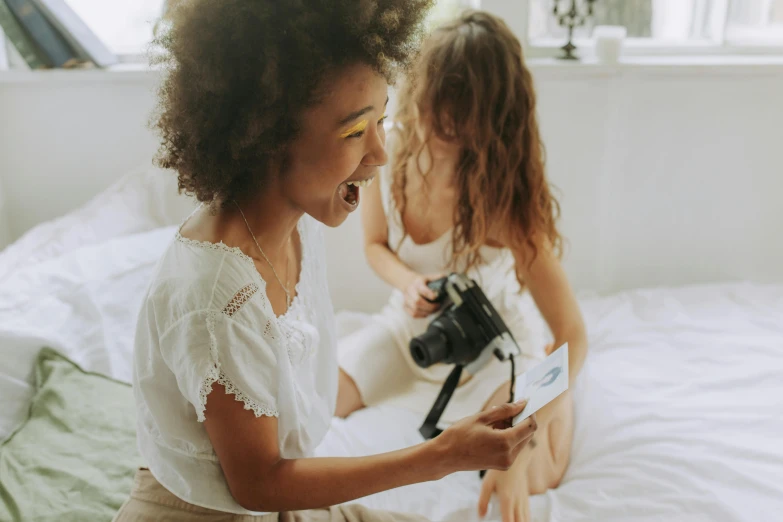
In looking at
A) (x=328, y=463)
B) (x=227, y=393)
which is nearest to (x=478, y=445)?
(x=328, y=463)

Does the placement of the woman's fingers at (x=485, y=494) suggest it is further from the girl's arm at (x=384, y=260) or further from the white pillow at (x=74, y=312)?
the white pillow at (x=74, y=312)

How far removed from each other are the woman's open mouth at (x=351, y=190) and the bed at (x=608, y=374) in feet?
1.81

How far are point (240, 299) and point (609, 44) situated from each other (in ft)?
4.66

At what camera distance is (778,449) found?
4.16ft

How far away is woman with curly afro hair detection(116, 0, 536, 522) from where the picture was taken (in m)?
0.80

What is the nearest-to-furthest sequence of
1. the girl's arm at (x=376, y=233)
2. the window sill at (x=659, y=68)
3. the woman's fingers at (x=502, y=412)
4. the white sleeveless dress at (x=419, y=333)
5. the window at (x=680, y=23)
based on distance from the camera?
the woman's fingers at (x=502, y=412) → the white sleeveless dress at (x=419, y=333) → the girl's arm at (x=376, y=233) → the window sill at (x=659, y=68) → the window at (x=680, y=23)

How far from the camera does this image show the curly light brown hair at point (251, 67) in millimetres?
789

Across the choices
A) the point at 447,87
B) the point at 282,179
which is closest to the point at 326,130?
the point at 282,179

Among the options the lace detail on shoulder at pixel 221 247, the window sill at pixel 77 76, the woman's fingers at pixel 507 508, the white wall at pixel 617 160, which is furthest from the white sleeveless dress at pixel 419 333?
the window sill at pixel 77 76

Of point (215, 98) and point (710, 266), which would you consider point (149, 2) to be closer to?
point (215, 98)

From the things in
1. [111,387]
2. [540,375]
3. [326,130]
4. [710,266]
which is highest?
[326,130]

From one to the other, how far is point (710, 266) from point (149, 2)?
69.6 inches

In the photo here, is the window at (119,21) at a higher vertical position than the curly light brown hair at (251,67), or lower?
lower

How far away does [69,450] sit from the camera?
121 cm
